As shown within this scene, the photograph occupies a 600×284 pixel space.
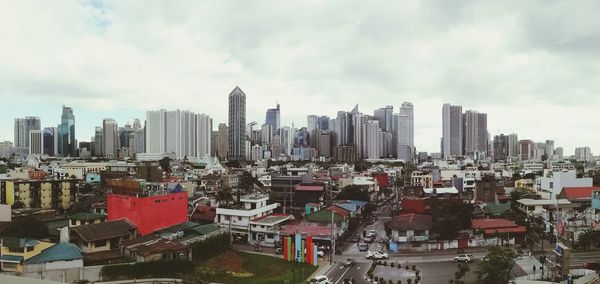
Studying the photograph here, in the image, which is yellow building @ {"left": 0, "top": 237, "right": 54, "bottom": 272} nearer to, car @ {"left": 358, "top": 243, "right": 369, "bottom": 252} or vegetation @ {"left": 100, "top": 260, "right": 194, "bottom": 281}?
vegetation @ {"left": 100, "top": 260, "right": 194, "bottom": 281}

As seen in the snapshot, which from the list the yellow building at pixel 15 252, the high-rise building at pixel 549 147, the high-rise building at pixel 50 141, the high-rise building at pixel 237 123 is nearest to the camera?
the yellow building at pixel 15 252

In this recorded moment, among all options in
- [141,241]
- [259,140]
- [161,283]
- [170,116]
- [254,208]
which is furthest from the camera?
[259,140]

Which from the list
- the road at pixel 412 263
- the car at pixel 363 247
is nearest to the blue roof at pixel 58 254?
the road at pixel 412 263

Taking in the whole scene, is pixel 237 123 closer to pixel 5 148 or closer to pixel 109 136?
pixel 109 136

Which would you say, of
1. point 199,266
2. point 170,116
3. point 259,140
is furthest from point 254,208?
point 259,140

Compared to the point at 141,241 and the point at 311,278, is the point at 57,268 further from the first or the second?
the point at 311,278

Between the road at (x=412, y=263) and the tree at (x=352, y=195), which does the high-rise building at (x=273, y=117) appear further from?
the road at (x=412, y=263)
